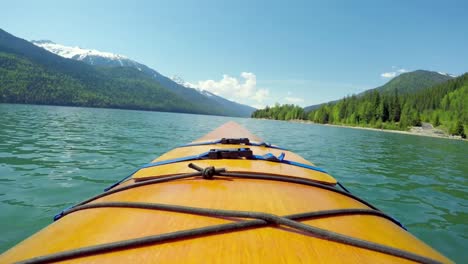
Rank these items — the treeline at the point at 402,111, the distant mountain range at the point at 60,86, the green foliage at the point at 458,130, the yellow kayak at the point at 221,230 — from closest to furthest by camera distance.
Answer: the yellow kayak at the point at 221,230 → the green foliage at the point at 458,130 → the treeline at the point at 402,111 → the distant mountain range at the point at 60,86

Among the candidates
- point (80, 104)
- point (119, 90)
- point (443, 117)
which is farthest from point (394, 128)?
point (119, 90)

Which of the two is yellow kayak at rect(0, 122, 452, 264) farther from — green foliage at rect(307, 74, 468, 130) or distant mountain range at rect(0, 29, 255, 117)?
distant mountain range at rect(0, 29, 255, 117)

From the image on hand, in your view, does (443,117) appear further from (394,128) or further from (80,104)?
(80,104)

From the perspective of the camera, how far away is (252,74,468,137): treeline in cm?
6725

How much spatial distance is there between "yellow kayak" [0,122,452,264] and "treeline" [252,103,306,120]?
10500 cm

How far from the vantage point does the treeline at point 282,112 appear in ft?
343

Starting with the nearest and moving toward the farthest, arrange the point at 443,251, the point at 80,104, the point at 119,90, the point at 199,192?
the point at 199,192 → the point at 443,251 → the point at 80,104 → the point at 119,90

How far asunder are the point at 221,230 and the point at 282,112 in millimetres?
114358

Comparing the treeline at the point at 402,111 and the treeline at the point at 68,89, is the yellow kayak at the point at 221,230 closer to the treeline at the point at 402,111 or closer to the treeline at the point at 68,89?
the treeline at the point at 402,111

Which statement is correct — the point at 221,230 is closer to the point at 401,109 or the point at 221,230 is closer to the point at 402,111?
the point at 402,111

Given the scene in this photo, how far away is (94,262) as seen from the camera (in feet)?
3.59

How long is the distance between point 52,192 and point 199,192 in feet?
13.8

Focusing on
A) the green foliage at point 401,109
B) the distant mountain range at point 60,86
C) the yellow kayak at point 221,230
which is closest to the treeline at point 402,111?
the green foliage at point 401,109

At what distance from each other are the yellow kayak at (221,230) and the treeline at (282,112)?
104997 millimetres
